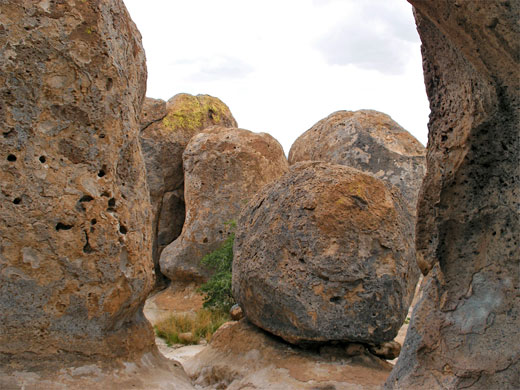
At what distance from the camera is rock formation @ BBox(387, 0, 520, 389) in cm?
315

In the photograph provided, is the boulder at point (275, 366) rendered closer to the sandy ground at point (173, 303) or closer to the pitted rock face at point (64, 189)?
the pitted rock face at point (64, 189)

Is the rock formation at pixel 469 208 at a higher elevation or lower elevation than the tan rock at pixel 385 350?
higher

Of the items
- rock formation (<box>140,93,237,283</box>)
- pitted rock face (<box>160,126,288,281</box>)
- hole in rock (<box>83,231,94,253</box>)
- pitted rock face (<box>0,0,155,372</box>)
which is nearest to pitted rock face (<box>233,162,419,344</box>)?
pitted rock face (<box>0,0,155,372</box>)

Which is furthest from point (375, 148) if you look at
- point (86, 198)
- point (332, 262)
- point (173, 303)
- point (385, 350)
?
point (86, 198)

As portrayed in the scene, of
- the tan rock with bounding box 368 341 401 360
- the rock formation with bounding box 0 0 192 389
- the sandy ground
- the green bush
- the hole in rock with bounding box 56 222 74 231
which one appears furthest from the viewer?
the sandy ground

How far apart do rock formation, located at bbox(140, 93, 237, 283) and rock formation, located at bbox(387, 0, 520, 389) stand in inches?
313

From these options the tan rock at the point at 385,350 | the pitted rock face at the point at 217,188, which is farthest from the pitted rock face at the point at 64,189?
the pitted rock face at the point at 217,188

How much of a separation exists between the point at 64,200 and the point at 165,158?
765 centimetres

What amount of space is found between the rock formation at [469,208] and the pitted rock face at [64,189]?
1.84m

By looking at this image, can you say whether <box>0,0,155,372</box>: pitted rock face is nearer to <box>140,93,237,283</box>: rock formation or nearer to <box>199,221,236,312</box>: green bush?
<box>199,221,236,312</box>: green bush

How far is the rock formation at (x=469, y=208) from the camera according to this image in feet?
10.3

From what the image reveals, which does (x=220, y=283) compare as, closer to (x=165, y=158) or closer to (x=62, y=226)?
(x=165, y=158)

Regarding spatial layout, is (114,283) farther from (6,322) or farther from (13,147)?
(13,147)

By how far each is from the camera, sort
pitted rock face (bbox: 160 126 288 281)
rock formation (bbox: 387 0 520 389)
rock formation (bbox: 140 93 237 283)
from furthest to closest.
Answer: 1. rock formation (bbox: 140 93 237 283)
2. pitted rock face (bbox: 160 126 288 281)
3. rock formation (bbox: 387 0 520 389)
